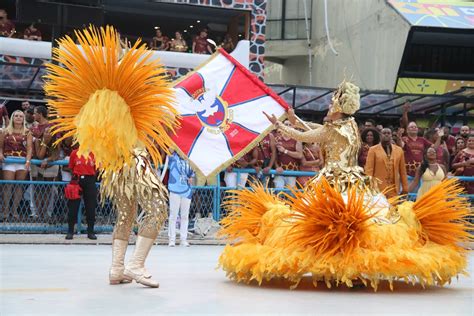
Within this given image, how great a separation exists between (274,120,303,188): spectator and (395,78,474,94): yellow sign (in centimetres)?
1044

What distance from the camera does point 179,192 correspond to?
11.8 meters

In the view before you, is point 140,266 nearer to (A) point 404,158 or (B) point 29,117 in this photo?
(A) point 404,158

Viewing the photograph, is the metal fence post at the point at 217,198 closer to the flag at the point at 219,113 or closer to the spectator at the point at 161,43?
the flag at the point at 219,113

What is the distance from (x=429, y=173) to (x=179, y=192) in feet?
11.6

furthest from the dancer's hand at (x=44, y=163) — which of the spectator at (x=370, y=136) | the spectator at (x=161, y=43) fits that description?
the spectator at (x=161, y=43)

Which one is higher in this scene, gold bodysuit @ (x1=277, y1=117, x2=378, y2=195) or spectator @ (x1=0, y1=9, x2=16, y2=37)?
spectator @ (x1=0, y1=9, x2=16, y2=37)

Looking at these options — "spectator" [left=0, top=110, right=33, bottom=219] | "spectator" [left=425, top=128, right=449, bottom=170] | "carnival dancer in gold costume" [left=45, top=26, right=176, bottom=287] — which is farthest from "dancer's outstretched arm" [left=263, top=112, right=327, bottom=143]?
"spectator" [left=425, top=128, right=449, bottom=170]

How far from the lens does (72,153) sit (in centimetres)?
1169

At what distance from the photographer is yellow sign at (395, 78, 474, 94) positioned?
23.0 m

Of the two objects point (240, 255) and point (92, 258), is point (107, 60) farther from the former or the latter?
point (92, 258)

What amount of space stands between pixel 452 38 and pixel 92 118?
18252mm

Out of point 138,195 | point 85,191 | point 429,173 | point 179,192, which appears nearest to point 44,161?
point 85,191

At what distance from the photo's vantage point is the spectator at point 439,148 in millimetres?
12992

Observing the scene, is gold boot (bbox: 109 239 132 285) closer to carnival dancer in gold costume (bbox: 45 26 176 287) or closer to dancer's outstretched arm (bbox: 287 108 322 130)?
carnival dancer in gold costume (bbox: 45 26 176 287)
